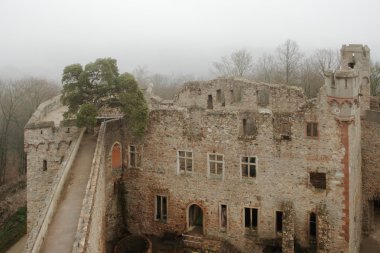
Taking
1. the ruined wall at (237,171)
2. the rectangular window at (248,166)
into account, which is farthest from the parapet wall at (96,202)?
the rectangular window at (248,166)

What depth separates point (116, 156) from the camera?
26.5 meters

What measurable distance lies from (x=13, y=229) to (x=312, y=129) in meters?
24.1

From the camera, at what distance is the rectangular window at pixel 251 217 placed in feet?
79.2

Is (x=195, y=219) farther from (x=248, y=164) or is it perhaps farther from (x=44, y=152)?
(x=44, y=152)

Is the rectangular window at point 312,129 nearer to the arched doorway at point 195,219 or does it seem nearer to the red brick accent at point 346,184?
the red brick accent at point 346,184

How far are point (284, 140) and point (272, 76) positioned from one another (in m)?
31.0

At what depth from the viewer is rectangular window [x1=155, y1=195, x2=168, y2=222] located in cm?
2622

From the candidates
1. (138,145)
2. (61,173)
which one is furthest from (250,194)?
(61,173)

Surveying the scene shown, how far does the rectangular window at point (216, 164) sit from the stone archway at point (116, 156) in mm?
5749

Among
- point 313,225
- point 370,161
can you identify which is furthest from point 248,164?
point 370,161

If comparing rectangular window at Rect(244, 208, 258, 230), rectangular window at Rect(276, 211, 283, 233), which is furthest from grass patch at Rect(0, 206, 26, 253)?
rectangular window at Rect(276, 211, 283, 233)

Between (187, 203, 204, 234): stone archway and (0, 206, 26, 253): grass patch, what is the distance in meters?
13.9

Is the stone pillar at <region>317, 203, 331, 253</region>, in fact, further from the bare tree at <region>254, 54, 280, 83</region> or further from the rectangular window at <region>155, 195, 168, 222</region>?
the bare tree at <region>254, 54, 280, 83</region>

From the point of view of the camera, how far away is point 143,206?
26.7 meters
